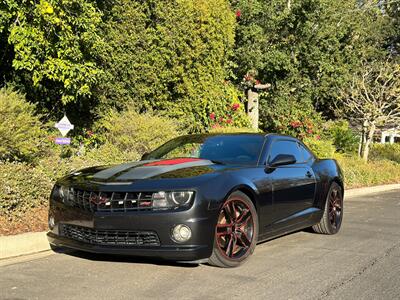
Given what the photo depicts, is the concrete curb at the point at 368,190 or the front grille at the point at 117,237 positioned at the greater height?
the front grille at the point at 117,237

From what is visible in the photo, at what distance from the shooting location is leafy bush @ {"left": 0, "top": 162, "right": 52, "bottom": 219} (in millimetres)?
6707

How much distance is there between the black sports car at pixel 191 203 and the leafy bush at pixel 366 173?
10421mm

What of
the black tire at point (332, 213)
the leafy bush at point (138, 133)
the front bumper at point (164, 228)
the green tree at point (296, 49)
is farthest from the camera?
the green tree at point (296, 49)

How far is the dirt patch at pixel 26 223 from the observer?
6.41 m

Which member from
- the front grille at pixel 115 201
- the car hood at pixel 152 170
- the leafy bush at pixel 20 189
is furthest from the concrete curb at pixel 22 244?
the front grille at pixel 115 201

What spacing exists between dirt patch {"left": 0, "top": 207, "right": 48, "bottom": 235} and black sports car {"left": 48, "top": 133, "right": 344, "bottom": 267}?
1167 mm

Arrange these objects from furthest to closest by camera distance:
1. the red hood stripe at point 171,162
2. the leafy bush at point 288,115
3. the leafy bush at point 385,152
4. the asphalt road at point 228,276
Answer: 1. the leafy bush at point 385,152
2. the leafy bush at point 288,115
3. the red hood stripe at point 171,162
4. the asphalt road at point 228,276

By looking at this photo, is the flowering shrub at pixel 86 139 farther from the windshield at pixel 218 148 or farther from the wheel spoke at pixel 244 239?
the wheel spoke at pixel 244 239

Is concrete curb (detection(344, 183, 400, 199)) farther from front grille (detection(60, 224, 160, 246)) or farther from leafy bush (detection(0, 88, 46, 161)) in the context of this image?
front grille (detection(60, 224, 160, 246))

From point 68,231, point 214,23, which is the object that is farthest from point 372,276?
point 214,23

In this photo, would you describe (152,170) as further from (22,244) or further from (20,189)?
(20,189)

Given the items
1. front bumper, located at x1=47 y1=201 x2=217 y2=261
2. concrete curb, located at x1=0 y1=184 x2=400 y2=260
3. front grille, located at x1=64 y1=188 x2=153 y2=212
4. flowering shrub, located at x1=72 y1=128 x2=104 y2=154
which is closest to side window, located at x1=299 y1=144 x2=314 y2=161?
front bumper, located at x1=47 y1=201 x2=217 y2=261

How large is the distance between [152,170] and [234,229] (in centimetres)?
104

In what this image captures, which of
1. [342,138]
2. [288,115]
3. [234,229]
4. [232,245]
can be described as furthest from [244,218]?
[342,138]
